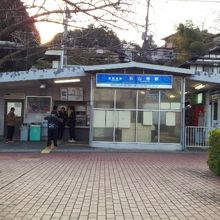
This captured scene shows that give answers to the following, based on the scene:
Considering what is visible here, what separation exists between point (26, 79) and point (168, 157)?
7744 millimetres

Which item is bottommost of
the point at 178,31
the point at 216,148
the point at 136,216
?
the point at 136,216

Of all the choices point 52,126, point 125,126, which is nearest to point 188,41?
point 125,126

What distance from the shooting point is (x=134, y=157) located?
61.9 ft

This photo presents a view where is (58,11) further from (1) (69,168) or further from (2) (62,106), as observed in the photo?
(2) (62,106)

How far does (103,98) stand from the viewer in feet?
73.8

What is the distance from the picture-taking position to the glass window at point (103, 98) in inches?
885

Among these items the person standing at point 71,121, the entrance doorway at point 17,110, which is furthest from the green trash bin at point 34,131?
the person standing at point 71,121

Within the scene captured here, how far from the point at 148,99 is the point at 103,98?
2.06m

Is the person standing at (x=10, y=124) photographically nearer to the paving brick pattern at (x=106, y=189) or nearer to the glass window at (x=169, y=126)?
the paving brick pattern at (x=106, y=189)

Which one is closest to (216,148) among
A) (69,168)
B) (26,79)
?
(69,168)

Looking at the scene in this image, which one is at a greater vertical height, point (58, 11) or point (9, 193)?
point (58, 11)

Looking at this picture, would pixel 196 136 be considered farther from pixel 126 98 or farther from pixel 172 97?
pixel 126 98

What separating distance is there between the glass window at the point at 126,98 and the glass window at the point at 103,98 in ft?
0.90

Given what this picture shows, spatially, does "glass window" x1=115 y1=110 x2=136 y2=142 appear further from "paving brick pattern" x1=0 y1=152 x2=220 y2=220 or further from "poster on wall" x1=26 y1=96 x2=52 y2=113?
"poster on wall" x1=26 y1=96 x2=52 y2=113
